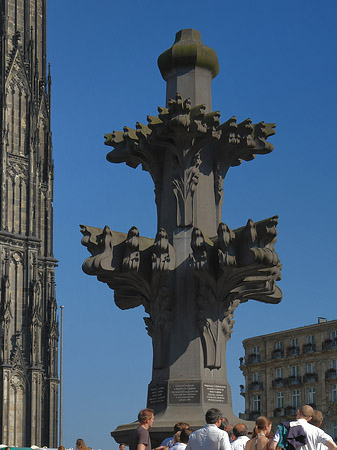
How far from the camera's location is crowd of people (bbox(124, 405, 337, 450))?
9992 mm

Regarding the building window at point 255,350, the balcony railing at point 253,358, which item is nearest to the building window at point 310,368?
the balcony railing at point 253,358

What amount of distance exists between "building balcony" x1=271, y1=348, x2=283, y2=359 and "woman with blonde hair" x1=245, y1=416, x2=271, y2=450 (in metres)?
74.1

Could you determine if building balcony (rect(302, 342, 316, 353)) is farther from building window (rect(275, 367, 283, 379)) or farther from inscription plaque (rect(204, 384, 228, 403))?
inscription plaque (rect(204, 384, 228, 403))

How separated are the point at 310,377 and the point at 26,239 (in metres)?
29.0

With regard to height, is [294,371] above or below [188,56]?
below

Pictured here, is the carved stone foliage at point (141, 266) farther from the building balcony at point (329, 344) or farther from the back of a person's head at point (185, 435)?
the building balcony at point (329, 344)

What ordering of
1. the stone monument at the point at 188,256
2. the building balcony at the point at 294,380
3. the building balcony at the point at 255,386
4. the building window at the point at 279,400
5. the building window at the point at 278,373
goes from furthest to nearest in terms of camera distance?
the building balcony at the point at 255,386
the building window at the point at 278,373
the building window at the point at 279,400
the building balcony at the point at 294,380
the stone monument at the point at 188,256

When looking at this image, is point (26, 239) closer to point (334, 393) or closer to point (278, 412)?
point (334, 393)

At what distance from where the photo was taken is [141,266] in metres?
13.7

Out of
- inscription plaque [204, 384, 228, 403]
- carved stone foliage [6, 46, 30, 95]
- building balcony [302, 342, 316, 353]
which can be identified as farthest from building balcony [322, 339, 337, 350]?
inscription plaque [204, 384, 228, 403]

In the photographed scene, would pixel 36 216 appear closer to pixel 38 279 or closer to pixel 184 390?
pixel 38 279

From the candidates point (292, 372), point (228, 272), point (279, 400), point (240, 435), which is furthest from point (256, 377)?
point (240, 435)

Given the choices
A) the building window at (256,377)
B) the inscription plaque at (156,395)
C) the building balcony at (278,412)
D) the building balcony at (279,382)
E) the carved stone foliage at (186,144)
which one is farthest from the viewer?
the building window at (256,377)

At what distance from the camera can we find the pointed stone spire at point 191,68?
1469 cm
